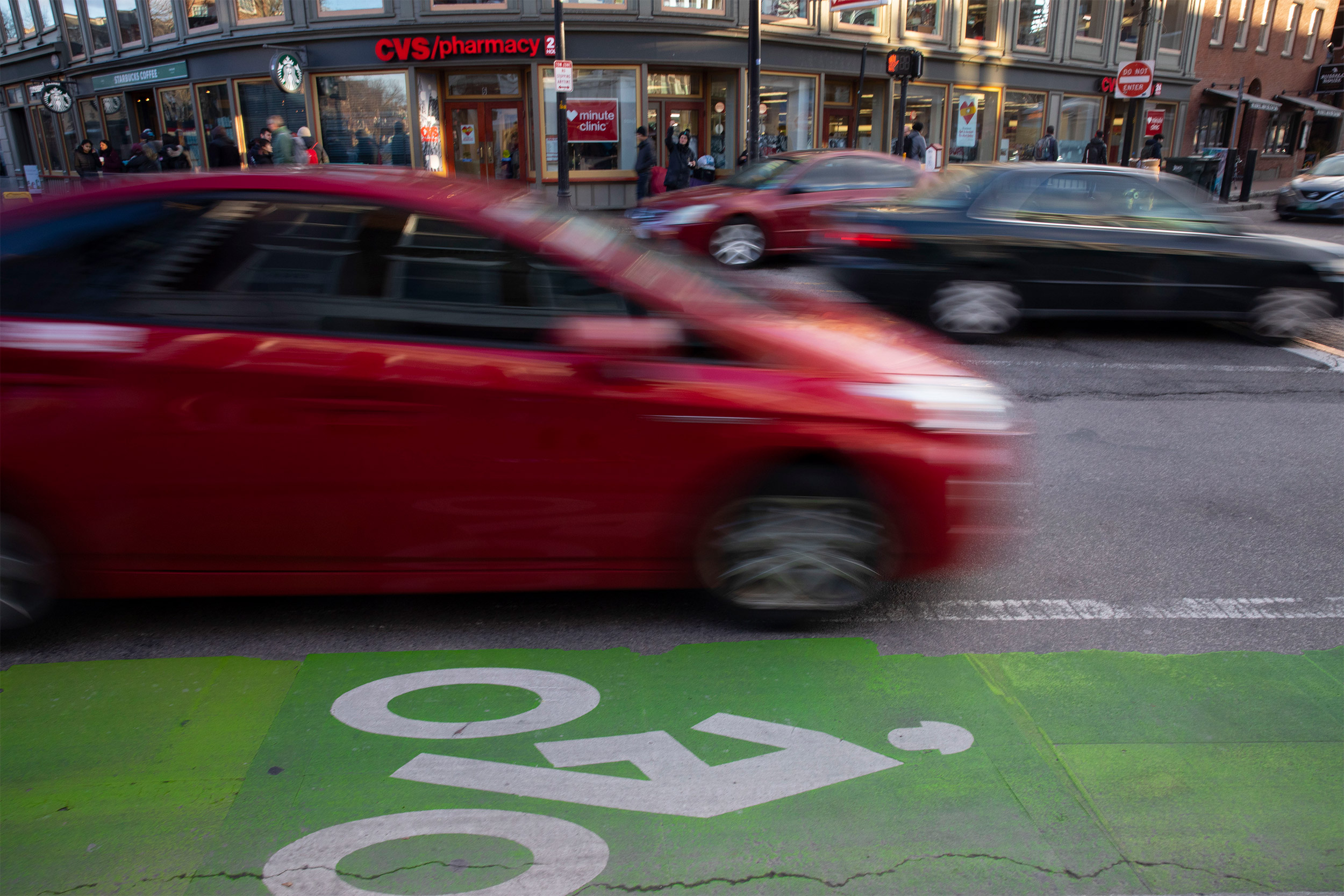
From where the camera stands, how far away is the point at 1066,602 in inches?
152

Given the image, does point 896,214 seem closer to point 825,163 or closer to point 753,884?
point 825,163

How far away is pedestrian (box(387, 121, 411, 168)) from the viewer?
21.2m

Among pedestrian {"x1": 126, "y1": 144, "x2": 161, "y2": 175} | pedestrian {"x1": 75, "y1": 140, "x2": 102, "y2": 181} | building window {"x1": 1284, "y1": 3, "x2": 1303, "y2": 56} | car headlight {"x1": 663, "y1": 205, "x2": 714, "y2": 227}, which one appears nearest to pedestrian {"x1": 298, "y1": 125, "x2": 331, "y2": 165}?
pedestrian {"x1": 126, "y1": 144, "x2": 161, "y2": 175}

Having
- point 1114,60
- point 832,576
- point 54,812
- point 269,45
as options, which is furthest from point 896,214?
point 1114,60

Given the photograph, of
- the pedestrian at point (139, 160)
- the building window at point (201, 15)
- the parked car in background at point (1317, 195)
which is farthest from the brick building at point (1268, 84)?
the pedestrian at point (139, 160)

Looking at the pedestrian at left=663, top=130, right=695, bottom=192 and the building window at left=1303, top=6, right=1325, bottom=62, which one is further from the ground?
the building window at left=1303, top=6, right=1325, bottom=62

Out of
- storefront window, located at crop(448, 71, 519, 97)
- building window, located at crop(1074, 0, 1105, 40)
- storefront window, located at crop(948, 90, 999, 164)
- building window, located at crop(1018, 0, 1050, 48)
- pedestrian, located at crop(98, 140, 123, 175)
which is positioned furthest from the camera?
building window, located at crop(1074, 0, 1105, 40)

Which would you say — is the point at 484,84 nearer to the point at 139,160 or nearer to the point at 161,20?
the point at 139,160

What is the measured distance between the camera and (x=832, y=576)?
3531 mm

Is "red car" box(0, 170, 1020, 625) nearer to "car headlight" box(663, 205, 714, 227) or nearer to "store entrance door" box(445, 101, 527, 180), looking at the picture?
"car headlight" box(663, 205, 714, 227)

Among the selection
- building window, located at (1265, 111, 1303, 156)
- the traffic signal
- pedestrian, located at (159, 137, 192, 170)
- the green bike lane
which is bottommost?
building window, located at (1265, 111, 1303, 156)

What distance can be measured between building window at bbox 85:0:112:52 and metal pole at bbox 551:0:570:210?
556 inches

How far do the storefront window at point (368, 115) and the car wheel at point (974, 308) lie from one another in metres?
16.4

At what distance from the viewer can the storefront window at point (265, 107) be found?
21719mm
